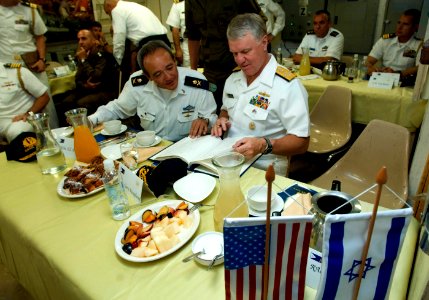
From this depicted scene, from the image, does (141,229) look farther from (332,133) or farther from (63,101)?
(63,101)

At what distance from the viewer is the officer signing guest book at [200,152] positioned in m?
1.27

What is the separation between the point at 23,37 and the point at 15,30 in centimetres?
11

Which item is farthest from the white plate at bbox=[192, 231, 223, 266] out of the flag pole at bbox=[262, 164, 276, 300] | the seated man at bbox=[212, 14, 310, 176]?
the seated man at bbox=[212, 14, 310, 176]

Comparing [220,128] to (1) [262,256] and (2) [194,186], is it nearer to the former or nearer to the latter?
(2) [194,186]

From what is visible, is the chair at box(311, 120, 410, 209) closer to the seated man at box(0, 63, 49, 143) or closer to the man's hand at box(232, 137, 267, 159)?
the man's hand at box(232, 137, 267, 159)

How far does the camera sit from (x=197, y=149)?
55.8 inches

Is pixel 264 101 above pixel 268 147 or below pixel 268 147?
above

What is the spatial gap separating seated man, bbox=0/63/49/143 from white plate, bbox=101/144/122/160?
4.55ft

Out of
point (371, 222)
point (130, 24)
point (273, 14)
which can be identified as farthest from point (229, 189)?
point (273, 14)

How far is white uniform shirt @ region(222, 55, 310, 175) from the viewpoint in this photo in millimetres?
1499

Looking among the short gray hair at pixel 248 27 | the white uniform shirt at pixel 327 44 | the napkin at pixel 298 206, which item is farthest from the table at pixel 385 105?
the napkin at pixel 298 206

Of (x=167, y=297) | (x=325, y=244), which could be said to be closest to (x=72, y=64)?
(x=167, y=297)

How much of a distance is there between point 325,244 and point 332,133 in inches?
93.2

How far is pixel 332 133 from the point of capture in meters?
2.67
